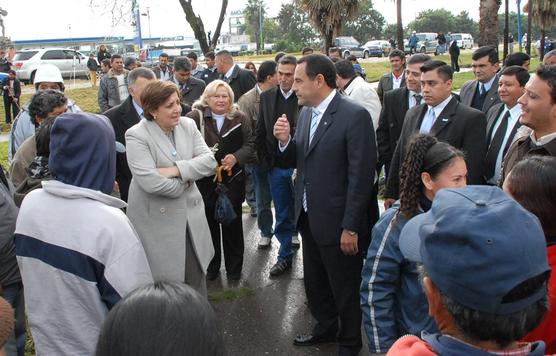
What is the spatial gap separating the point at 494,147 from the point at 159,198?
2795 millimetres

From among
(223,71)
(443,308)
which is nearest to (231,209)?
(443,308)

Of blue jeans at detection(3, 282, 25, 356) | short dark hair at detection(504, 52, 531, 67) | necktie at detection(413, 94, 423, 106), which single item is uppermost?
short dark hair at detection(504, 52, 531, 67)

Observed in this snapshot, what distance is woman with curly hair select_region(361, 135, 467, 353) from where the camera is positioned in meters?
2.48

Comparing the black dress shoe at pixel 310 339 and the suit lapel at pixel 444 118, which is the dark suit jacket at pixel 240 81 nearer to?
the suit lapel at pixel 444 118

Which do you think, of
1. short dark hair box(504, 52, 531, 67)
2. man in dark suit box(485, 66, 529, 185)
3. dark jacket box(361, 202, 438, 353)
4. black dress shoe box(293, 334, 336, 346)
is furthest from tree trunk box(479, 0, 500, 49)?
dark jacket box(361, 202, 438, 353)

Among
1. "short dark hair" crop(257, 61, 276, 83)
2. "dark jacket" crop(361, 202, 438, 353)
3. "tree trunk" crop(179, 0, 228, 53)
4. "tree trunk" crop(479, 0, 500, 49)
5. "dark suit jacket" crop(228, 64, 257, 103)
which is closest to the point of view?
"dark jacket" crop(361, 202, 438, 353)

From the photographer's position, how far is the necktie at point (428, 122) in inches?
171

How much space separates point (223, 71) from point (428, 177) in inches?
257

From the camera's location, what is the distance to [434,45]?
44625 mm

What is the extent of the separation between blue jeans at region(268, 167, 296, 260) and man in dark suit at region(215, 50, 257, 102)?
125 inches

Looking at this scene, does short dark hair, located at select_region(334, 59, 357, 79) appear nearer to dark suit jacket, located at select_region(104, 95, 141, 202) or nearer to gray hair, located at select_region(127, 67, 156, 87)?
gray hair, located at select_region(127, 67, 156, 87)

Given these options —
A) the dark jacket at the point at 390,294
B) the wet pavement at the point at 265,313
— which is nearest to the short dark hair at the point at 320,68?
the dark jacket at the point at 390,294

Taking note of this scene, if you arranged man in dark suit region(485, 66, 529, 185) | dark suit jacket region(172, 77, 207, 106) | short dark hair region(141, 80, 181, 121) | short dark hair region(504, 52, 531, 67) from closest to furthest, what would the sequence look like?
short dark hair region(141, 80, 181, 121) < man in dark suit region(485, 66, 529, 185) < short dark hair region(504, 52, 531, 67) < dark suit jacket region(172, 77, 207, 106)

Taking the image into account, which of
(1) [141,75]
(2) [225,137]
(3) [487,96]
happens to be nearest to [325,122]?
(2) [225,137]
